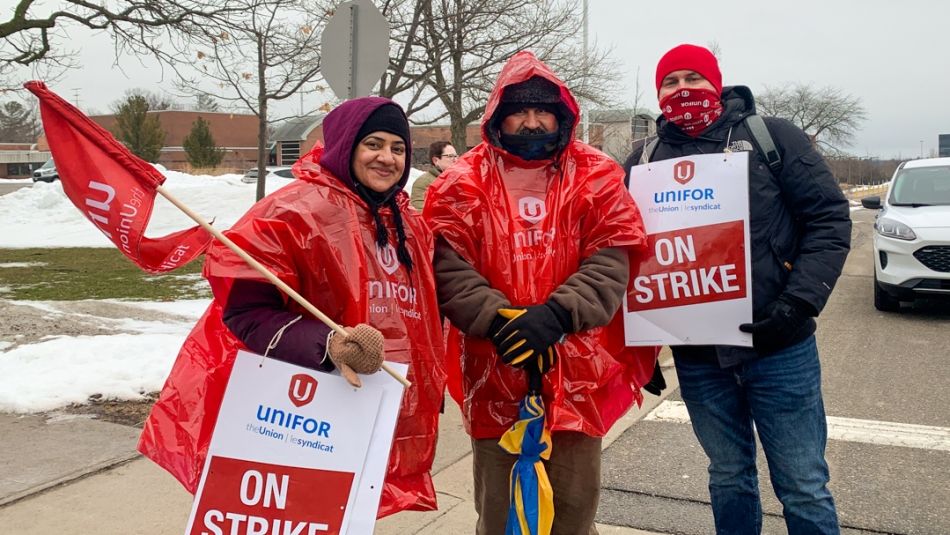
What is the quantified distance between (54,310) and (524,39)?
11190 mm

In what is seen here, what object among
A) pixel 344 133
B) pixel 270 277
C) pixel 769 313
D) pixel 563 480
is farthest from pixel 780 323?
pixel 270 277

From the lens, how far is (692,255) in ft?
9.40

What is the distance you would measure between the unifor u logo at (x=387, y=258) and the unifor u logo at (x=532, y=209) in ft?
1.53

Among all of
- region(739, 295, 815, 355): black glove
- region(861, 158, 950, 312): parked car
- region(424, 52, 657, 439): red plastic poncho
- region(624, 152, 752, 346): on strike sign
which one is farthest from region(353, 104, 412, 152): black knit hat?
region(861, 158, 950, 312): parked car

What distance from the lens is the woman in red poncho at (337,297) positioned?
7.04 feet

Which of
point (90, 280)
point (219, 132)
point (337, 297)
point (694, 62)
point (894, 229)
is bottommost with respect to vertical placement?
point (90, 280)

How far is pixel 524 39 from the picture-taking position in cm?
1636

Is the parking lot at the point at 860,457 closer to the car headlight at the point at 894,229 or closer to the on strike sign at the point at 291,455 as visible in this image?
the car headlight at the point at 894,229

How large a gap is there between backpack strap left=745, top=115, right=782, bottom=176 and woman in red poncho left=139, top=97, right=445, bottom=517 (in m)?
1.23

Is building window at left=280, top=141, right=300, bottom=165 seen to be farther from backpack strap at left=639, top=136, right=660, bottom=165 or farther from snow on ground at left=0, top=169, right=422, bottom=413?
backpack strap at left=639, top=136, right=660, bottom=165

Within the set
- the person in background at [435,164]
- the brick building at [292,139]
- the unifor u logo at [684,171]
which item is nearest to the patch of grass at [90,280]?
the person in background at [435,164]

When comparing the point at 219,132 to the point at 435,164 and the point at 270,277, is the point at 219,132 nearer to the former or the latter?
the point at 435,164

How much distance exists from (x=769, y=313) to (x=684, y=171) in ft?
1.94

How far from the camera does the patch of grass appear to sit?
31.2 ft
